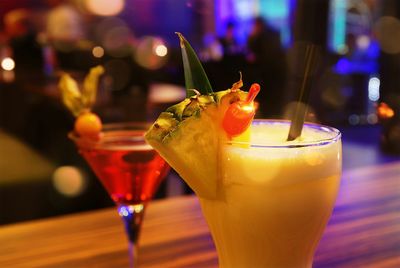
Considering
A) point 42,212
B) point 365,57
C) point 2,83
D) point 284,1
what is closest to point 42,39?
point 2,83

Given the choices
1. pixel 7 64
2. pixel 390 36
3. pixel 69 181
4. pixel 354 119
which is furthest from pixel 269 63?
pixel 69 181

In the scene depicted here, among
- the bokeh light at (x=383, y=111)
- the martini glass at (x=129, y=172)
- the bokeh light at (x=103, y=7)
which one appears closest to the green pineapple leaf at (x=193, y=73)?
the martini glass at (x=129, y=172)

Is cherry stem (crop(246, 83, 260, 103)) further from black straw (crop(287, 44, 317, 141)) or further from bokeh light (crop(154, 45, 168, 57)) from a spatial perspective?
bokeh light (crop(154, 45, 168, 57))

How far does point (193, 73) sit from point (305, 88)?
0.54 feet

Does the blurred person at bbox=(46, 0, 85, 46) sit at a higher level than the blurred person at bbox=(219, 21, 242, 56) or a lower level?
higher

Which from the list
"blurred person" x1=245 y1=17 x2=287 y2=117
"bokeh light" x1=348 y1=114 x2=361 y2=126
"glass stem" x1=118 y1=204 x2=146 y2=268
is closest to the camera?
"glass stem" x1=118 y1=204 x2=146 y2=268

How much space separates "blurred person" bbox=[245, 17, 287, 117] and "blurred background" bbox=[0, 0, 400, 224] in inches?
0.5

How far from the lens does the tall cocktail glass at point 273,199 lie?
2.45 feet

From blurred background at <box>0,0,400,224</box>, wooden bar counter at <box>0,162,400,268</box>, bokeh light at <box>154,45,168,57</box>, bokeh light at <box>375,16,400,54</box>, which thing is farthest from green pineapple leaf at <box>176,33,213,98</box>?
bokeh light at <box>154,45,168,57</box>

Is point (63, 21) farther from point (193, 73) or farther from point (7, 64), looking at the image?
point (193, 73)

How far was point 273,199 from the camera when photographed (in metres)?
0.75

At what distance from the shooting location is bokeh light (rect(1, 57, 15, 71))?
4.72 meters

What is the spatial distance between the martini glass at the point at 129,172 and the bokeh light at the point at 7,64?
3933 millimetres

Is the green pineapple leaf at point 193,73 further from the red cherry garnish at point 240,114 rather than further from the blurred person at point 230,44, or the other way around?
the blurred person at point 230,44
